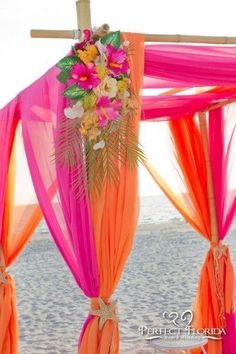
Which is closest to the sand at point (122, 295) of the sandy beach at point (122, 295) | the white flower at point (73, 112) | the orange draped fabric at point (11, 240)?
the sandy beach at point (122, 295)

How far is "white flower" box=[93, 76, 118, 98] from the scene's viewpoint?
206 cm

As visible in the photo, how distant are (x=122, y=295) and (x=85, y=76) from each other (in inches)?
278

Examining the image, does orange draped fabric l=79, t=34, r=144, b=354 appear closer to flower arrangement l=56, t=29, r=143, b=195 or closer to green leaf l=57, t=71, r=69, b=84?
flower arrangement l=56, t=29, r=143, b=195

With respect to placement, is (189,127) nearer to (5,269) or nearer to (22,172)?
(22,172)

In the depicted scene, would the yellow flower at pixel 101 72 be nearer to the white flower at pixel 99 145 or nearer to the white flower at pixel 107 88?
the white flower at pixel 107 88

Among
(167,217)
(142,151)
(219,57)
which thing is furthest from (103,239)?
(167,217)

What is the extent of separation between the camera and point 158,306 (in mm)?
7543

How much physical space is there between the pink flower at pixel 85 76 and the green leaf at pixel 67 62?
2 cm

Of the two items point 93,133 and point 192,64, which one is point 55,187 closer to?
point 93,133

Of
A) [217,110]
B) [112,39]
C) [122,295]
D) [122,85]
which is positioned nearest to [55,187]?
[122,85]

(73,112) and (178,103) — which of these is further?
(178,103)

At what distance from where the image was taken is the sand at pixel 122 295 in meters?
5.52

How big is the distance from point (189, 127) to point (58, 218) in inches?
65.1

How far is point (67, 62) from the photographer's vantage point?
6.80ft
